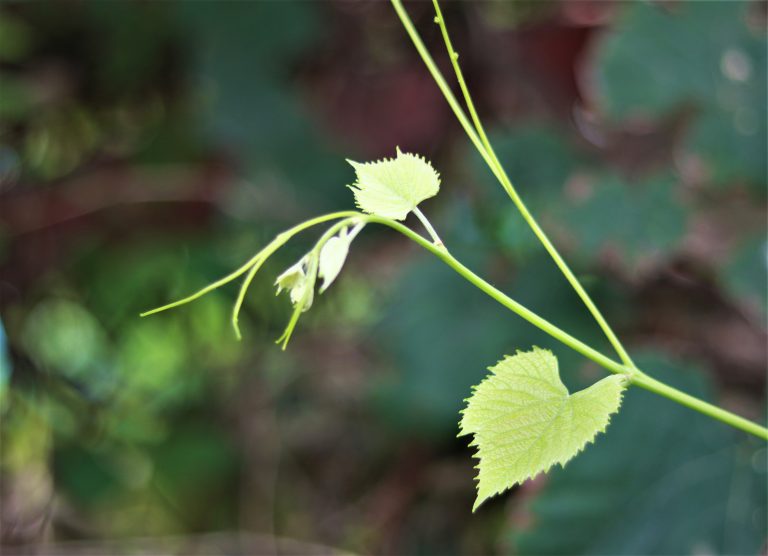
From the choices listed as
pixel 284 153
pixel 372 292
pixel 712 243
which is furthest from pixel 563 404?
pixel 372 292

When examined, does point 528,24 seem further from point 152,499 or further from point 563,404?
point 563,404

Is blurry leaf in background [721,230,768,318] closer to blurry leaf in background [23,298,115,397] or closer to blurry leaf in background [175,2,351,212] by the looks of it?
blurry leaf in background [175,2,351,212]

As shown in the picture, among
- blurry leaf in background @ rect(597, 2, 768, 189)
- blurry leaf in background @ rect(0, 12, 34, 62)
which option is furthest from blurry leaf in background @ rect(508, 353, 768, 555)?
blurry leaf in background @ rect(0, 12, 34, 62)

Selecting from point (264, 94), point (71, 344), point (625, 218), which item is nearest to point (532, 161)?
point (625, 218)

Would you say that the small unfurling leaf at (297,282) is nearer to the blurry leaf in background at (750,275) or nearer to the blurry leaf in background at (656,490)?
the blurry leaf in background at (656,490)

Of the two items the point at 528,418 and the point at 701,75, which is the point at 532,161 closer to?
the point at 701,75
